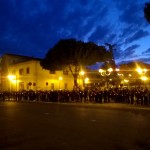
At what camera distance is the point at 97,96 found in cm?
3347

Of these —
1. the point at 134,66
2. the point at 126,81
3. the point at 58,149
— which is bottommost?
the point at 58,149

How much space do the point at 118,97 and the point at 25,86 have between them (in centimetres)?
3250

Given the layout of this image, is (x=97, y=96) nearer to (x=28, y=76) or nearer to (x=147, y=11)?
(x=147, y=11)

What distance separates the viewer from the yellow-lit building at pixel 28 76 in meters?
59.9

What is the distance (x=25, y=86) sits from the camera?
2411 inches

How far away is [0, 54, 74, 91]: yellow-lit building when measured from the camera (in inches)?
2357

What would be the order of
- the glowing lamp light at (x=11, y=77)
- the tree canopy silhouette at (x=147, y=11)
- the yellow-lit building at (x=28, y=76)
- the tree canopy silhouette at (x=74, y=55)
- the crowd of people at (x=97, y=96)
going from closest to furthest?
1. the tree canopy silhouette at (x=147, y=11)
2. the crowd of people at (x=97, y=96)
3. the tree canopy silhouette at (x=74, y=55)
4. the yellow-lit building at (x=28, y=76)
5. the glowing lamp light at (x=11, y=77)

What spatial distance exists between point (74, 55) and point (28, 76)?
516 inches

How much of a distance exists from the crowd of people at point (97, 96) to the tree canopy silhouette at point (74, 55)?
9.75m

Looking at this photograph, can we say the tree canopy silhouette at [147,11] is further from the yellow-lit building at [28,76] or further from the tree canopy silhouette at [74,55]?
the yellow-lit building at [28,76]

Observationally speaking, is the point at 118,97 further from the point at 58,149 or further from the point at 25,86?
the point at 25,86

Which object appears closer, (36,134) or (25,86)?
(36,134)

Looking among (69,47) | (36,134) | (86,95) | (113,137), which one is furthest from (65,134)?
(69,47)

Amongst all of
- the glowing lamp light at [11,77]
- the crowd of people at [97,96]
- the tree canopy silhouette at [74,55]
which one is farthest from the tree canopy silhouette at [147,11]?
the glowing lamp light at [11,77]
